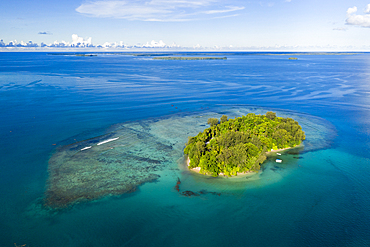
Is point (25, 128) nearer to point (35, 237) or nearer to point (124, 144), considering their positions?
point (124, 144)

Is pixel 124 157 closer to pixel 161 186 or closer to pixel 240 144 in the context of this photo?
pixel 161 186

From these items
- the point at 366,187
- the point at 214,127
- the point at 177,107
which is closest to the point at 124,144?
the point at 214,127

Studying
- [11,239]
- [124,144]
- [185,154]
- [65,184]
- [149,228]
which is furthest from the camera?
[124,144]

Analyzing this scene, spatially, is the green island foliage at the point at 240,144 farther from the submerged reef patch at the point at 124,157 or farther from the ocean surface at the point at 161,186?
the submerged reef patch at the point at 124,157

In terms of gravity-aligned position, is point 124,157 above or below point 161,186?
above

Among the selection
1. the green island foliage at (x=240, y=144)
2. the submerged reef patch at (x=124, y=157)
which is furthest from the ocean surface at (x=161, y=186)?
the green island foliage at (x=240, y=144)

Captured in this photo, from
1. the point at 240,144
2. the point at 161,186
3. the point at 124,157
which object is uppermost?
the point at 240,144

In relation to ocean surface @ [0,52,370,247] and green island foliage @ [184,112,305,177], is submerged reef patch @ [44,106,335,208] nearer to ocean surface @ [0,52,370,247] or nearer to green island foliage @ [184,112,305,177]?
ocean surface @ [0,52,370,247]

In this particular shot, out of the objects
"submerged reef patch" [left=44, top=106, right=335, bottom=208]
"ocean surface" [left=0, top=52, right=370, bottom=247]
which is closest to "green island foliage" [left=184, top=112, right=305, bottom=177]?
"ocean surface" [left=0, top=52, right=370, bottom=247]

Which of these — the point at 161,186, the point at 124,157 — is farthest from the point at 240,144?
the point at 124,157
